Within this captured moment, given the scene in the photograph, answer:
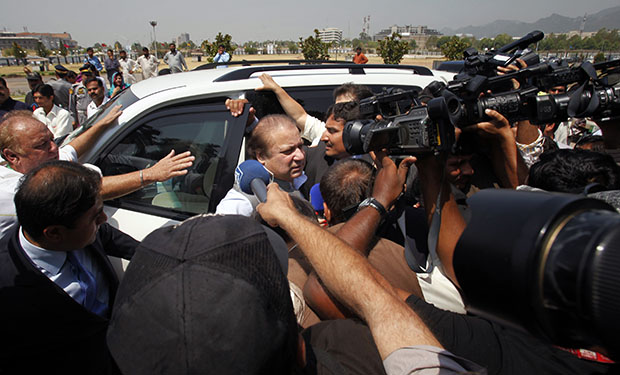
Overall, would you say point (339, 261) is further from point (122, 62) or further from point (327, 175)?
point (122, 62)

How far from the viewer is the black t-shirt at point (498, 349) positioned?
1.15 meters

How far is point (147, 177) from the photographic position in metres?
2.21

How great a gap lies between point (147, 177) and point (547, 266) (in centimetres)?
216

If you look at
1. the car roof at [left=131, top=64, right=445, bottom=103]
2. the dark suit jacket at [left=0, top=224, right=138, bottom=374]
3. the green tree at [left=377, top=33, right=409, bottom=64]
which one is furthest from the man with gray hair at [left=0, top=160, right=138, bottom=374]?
the green tree at [left=377, top=33, right=409, bottom=64]

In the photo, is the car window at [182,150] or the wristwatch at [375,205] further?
the car window at [182,150]

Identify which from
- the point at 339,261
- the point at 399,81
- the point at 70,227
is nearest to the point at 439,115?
the point at 339,261

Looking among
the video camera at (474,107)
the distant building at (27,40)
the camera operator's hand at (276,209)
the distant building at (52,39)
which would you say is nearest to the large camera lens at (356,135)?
the video camera at (474,107)

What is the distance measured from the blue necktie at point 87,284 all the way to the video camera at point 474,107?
148cm

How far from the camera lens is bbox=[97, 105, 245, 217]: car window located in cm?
246

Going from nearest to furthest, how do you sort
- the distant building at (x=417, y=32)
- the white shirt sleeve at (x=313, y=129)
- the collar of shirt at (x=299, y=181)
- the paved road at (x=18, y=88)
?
the collar of shirt at (x=299, y=181)
the white shirt sleeve at (x=313, y=129)
the paved road at (x=18, y=88)
the distant building at (x=417, y=32)

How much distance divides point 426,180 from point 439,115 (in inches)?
10.6

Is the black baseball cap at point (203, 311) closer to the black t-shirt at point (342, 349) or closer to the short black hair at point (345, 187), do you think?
the black t-shirt at point (342, 349)

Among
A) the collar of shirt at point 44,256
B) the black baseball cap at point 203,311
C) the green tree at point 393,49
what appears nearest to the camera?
the black baseball cap at point 203,311

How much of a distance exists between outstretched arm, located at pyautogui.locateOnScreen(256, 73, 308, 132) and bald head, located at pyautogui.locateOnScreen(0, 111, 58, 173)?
1456 mm
